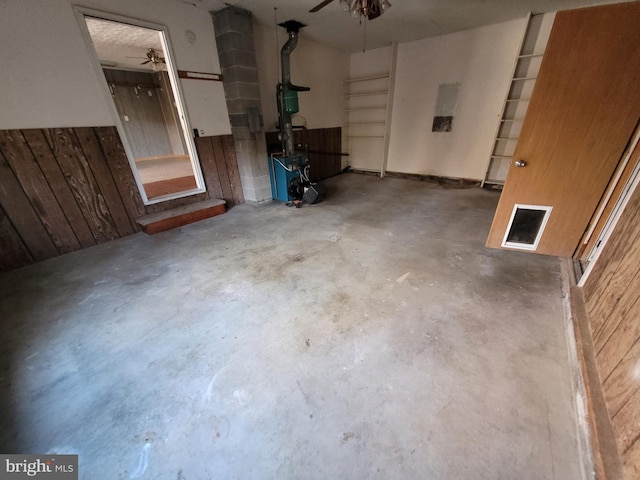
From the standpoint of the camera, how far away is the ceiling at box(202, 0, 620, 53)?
3.33 metres

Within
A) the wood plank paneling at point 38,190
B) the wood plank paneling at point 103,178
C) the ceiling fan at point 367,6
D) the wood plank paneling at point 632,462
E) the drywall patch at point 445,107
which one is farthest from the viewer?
the drywall patch at point 445,107

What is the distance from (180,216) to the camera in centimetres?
347

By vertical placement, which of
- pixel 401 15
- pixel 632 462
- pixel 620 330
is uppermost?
pixel 401 15

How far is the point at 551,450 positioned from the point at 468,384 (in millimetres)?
366

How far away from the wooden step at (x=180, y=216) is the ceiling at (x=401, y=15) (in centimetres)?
258

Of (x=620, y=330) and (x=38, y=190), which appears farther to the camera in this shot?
(x=38, y=190)

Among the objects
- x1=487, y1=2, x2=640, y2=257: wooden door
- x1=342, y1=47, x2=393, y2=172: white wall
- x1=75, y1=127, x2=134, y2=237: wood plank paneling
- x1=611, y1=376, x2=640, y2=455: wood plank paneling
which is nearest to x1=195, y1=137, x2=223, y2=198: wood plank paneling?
x1=75, y1=127, x2=134, y2=237: wood plank paneling

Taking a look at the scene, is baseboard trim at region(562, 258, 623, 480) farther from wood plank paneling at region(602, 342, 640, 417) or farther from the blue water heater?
the blue water heater

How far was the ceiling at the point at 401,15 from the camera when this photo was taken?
3.33m

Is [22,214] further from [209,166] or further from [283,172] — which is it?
[283,172]

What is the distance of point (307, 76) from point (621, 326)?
5.61m

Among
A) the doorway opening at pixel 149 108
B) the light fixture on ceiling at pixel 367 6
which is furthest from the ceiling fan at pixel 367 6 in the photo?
the doorway opening at pixel 149 108

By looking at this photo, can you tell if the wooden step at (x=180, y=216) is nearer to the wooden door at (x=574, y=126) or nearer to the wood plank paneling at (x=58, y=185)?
the wood plank paneling at (x=58, y=185)

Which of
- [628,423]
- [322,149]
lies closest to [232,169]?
[322,149]
